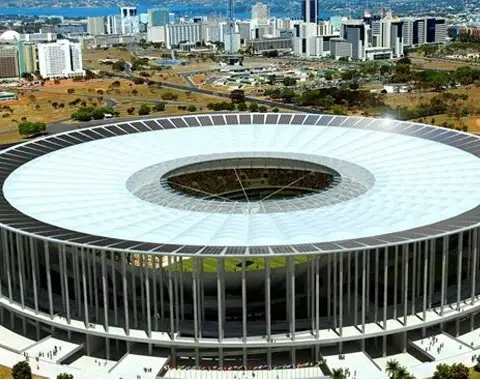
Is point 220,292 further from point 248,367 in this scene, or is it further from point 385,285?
point 385,285

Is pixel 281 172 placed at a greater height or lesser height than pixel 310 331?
greater

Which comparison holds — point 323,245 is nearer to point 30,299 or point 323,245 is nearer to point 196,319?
point 196,319

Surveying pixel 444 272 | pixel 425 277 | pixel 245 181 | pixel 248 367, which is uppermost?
pixel 245 181

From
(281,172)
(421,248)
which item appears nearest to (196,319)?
(421,248)

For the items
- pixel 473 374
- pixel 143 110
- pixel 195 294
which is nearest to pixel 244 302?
pixel 195 294

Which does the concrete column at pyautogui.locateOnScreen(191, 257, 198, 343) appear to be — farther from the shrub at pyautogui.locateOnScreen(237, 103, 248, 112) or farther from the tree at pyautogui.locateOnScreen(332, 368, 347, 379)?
the shrub at pyautogui.locateOnScreen(237, 103, 248, 112)

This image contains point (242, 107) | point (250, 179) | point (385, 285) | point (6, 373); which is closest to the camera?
point (6, 373)

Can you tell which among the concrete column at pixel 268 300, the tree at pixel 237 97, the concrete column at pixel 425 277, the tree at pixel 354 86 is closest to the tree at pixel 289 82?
the tree at pixel 354 86
